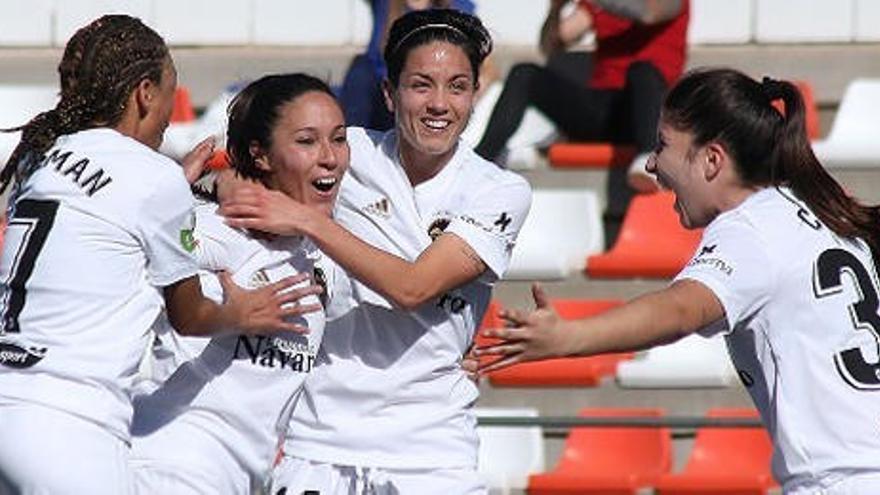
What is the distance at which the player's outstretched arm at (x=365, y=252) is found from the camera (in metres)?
6.10

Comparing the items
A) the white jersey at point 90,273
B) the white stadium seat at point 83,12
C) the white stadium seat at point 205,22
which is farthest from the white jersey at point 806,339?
the white stadium seat at point 83,12

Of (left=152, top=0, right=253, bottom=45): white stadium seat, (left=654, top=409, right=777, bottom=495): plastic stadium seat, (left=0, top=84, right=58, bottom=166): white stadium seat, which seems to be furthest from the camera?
(left=152, top=0, right=253, bottom=45): white stadium seat

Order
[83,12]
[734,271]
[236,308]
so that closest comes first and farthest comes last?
1. [734,271]
2. [236,308]
3. [83,12]

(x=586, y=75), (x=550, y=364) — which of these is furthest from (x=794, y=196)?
(x=586, y=75)

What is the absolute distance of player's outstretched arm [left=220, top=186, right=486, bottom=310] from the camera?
240 inches

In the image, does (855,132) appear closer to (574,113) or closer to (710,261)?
(574,113)

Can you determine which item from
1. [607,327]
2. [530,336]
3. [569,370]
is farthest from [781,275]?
[569,370]

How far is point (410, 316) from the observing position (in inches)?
257

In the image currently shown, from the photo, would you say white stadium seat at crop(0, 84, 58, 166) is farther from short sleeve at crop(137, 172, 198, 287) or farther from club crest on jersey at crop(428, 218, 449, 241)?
short sleeve at crop(137, 172, 198, 287)

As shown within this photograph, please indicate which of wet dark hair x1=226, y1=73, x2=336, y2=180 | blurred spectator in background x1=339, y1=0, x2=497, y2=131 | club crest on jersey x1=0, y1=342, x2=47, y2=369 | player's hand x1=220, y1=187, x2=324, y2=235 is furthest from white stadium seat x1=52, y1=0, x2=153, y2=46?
club crest on jersey x1=0, y1=342, x2=47, y2=369

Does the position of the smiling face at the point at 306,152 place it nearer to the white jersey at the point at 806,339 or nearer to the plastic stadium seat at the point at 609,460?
the white jersey at the point at 806,339

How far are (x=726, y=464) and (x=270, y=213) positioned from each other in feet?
12.1

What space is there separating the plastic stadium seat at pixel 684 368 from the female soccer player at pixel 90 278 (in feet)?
12.7

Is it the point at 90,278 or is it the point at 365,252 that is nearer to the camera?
the point at 90,278
